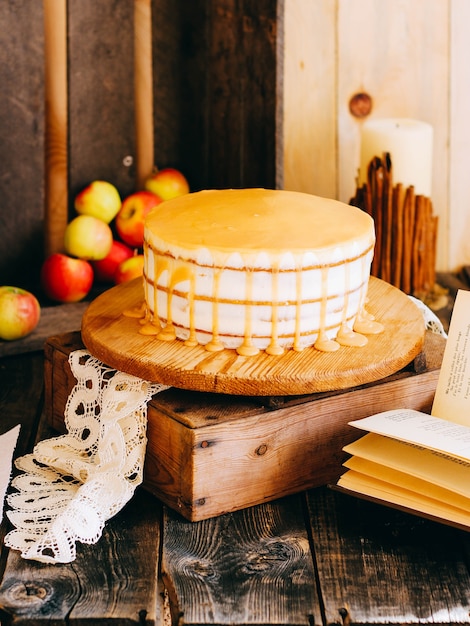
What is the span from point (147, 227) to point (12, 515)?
1.53 ft

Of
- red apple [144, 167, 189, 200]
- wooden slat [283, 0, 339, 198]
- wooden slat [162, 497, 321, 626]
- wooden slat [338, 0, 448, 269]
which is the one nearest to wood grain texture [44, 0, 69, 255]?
red apple [144, 167, 189, 200]

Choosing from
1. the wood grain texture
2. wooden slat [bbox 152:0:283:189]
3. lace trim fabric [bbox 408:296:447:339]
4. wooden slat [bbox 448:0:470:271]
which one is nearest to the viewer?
lace trim fabric [bbox 408:296:447:339]

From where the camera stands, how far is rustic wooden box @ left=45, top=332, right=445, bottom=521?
129 centimetres

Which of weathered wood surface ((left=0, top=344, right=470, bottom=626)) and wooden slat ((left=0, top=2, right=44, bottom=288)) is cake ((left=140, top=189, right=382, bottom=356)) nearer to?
weathered wood surface ((left=0, top=344, right=470, bottom=626))

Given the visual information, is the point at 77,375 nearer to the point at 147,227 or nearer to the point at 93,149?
the point at 147,227

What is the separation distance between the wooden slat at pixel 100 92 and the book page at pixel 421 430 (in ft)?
3.70

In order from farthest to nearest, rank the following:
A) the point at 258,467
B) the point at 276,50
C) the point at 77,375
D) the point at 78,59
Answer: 1. the point at 78,59
2. the point at 276,50
3. the point at 77,375
4. the point at 258,467

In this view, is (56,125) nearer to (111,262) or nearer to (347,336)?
(111,262)

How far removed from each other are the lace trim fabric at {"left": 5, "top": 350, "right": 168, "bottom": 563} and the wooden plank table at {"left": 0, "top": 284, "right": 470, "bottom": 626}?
3cm

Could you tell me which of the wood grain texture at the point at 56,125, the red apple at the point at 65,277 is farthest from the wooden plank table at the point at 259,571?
the wood grain texture at the point at 56,125

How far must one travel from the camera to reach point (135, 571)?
4.01 ft

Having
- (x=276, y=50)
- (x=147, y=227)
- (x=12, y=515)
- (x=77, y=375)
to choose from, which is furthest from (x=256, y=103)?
(x=12, y=515)

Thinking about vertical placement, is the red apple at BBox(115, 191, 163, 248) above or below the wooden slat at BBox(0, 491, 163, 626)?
above

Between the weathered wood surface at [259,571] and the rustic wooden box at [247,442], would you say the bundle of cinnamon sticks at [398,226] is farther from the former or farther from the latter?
the weathered wood surface at [259,571]
